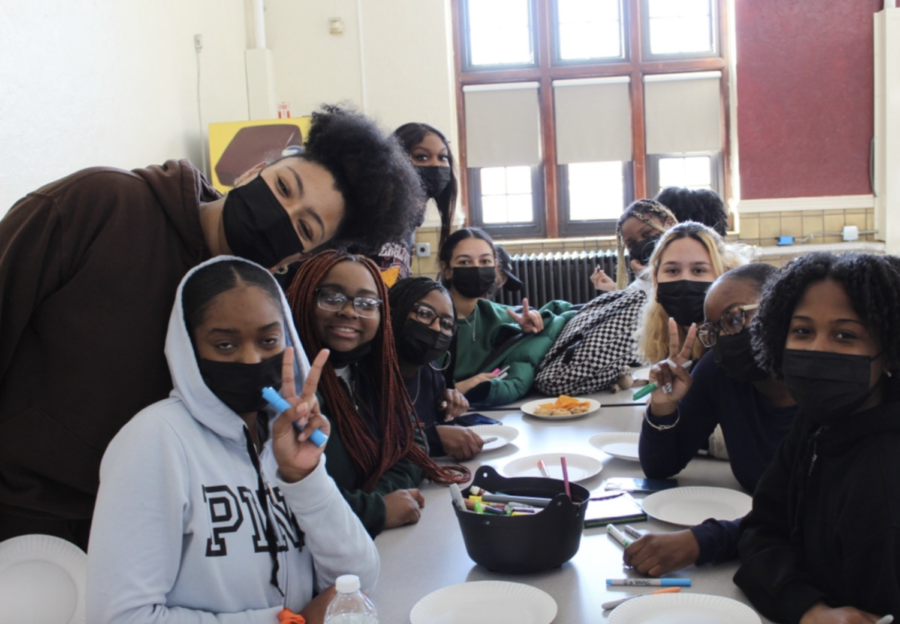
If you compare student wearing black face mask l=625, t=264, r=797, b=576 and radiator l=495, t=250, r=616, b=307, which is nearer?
student wearing black face mask l=625, t=264, r=797, b=576

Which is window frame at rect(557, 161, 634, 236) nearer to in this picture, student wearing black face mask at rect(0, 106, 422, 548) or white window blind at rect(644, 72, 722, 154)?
white window blind at rect(644, 72, 722, 154)

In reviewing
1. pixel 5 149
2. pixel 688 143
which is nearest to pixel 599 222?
pixel 688 143

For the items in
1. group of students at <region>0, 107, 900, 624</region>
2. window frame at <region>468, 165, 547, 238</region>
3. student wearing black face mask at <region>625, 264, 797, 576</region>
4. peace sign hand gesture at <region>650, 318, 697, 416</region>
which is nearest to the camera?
group of students at <region>0, 107, 900, 624</region>

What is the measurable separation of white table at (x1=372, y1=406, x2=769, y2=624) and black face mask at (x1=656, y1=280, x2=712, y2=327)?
477 millimetres

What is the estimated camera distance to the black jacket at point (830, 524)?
3.52 ft

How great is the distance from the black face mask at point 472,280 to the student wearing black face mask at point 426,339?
869 mm

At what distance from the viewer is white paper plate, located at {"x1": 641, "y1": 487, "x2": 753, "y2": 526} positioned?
1.51 m

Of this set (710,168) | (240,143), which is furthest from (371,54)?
(710,168)

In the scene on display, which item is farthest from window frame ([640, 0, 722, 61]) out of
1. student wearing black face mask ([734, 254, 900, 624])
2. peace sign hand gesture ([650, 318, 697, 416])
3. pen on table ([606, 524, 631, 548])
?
pen on table ([606, 524, 631, 548])

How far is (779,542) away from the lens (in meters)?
1.23

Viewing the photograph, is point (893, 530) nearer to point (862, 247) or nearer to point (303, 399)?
point (303, 399)

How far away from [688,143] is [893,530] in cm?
531

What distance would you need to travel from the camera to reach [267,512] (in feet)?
4.09

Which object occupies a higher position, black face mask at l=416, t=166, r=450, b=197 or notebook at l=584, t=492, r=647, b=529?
black face mask at l=416, t=166, r=450, b=197
